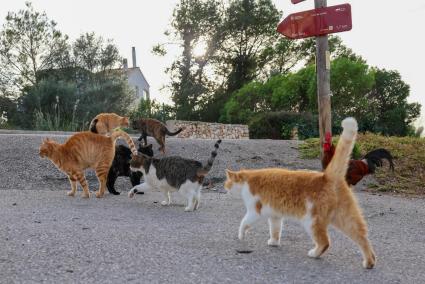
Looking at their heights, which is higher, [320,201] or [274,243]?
[320,201]

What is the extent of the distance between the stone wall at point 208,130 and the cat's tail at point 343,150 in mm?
16754

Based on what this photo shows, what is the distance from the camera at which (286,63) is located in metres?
41.6

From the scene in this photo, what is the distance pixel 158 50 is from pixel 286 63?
10.7 metres

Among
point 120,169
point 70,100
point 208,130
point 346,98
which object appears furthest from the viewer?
point 346,98

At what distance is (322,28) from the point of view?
26.6 ft

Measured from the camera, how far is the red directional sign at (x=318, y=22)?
793cm

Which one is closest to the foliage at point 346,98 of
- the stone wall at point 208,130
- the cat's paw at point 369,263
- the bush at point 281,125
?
the bush at point 281,125

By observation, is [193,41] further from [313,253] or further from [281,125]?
[313,253]

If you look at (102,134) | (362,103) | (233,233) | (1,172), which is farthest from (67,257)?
(362,103)

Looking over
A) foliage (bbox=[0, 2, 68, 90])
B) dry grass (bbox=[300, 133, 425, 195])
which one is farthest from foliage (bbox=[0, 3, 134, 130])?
dry grass (bbox=[300, 133, 425, 195])

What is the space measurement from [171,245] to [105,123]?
4574 mm

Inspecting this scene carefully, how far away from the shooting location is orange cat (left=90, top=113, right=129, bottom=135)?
876cm

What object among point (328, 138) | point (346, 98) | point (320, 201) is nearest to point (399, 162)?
point (328, 138)

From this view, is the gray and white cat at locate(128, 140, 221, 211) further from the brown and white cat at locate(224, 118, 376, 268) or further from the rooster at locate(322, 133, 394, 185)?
the brown and white cat at locate(224, 118, 376, 268)
